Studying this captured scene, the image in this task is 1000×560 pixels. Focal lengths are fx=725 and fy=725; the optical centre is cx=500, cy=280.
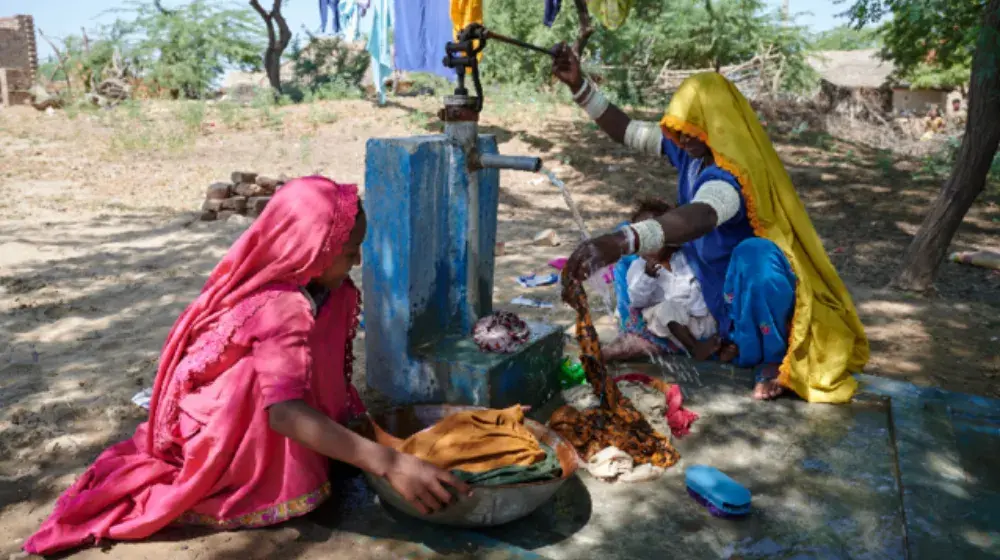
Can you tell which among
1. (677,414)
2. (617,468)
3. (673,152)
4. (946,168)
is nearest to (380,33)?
(946,168)

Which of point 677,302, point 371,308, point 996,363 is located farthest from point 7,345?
point 996,363

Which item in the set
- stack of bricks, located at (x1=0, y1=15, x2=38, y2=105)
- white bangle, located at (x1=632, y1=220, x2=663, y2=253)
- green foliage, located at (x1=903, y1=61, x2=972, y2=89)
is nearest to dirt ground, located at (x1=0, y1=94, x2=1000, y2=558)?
white bangle, located at (x1=632, y1=220, x2=663, y2=253)

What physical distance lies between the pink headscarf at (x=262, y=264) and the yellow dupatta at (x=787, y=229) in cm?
160

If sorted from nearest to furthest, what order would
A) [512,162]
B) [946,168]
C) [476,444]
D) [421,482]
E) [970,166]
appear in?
[421,482], [476,444], [512,162], [970,166], [946,168]

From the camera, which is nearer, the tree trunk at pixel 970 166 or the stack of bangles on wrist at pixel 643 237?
the stack of bangles on wrist at pixel 643 237

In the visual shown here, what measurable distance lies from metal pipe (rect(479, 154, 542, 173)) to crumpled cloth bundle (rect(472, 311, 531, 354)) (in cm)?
56

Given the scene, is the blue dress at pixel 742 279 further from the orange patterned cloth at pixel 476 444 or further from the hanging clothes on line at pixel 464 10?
the hanging clothes on line at pixel 464 10

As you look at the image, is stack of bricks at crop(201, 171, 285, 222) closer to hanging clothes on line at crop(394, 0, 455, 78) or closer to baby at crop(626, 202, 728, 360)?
hanging clothes on line at crop(394, 0, 455, 78)

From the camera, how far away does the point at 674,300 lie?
126 inches

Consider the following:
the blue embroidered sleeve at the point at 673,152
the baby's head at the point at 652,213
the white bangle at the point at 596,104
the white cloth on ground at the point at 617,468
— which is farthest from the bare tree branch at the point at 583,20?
the white cloth on ground at the point at 617,468

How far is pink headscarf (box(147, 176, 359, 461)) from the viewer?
1.92 m

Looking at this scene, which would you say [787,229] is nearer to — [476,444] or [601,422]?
[601,422]

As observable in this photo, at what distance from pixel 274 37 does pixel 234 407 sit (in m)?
14.1

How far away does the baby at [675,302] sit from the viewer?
319 centimetres
